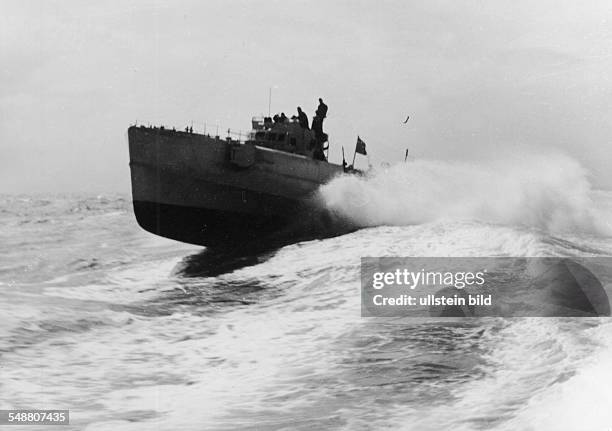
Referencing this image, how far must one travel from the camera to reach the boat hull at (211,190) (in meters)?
19.2

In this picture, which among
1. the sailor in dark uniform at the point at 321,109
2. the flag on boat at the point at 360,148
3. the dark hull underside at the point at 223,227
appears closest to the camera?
the dark hull underside at the point at 223,227

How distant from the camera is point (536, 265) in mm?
10594

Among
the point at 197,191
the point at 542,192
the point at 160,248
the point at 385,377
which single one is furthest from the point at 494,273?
the point at 160,248

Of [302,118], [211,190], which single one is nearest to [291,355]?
[211,190]

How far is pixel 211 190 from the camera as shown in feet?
64.1

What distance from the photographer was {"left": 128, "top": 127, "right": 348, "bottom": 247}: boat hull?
19.2m

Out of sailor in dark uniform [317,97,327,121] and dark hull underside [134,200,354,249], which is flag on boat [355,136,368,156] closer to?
sailor in dark uniform [317,97,327,121]

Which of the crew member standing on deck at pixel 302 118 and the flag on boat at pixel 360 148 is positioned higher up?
the crew member standing on deck at pixel 302 118

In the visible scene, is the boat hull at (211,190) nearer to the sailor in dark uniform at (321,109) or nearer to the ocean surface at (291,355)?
the sailor in dark uniform at (321,109)

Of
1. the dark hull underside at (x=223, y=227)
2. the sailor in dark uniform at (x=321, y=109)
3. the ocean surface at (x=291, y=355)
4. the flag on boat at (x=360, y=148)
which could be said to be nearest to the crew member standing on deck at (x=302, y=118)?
the sailor in dark uniform at (x=321, y=109)

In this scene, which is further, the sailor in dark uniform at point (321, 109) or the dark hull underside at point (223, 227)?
the sailor in dark uniform at point (321, 109)

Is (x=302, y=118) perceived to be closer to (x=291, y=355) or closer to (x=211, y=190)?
(x=211, y=190)

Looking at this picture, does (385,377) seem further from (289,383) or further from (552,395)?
(552,395)

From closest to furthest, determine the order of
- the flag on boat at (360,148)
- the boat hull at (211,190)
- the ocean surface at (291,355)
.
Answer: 1. the ocean surface at (291,355)
2. the boat hull at (211,190)
3. the flag on boat at (360,148)
